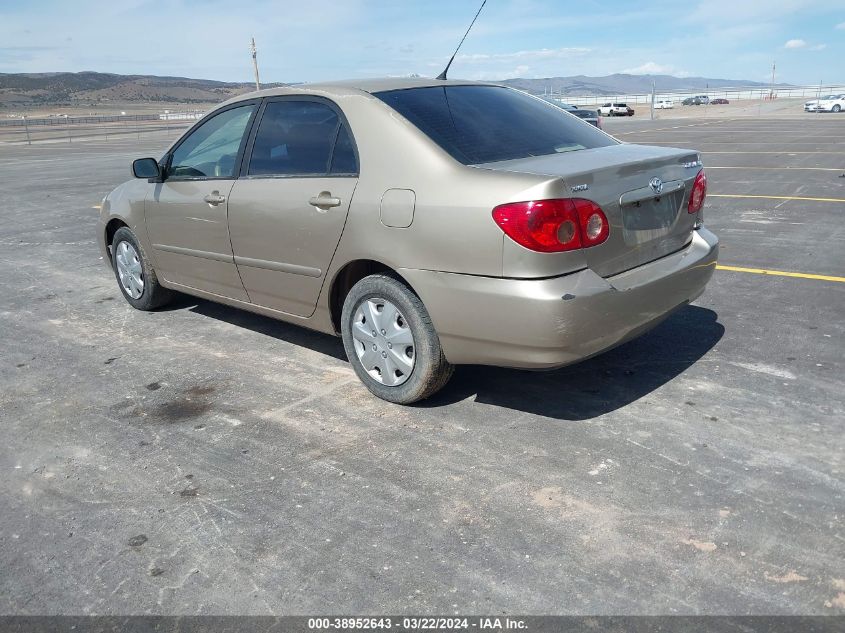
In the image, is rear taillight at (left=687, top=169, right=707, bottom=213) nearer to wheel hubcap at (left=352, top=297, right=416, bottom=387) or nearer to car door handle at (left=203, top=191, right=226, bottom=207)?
wheel hubcap at (left=352, top=297, right=416, bottom=387)

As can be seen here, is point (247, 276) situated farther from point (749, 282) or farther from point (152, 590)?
point (749, 282)

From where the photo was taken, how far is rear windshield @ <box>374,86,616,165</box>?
3688mm

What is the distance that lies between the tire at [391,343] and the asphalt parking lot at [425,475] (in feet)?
0.46

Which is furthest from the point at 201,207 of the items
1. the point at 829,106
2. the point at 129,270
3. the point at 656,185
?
the point at 829,106

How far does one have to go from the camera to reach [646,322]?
362cm

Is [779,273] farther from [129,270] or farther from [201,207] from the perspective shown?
[129,270]

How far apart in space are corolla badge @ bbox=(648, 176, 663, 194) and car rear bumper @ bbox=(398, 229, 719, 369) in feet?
1.19

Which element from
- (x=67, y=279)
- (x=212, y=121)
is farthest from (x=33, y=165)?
(x=212, y=121)

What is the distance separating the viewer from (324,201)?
12.9 feet

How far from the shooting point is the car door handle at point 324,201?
3879mm

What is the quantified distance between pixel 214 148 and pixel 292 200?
1.09 meters

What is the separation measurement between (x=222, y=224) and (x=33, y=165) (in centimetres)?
2033

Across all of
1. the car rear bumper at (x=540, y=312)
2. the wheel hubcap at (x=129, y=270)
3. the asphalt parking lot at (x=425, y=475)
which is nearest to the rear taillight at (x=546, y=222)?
the car rear bumper at (x=540, y=312)

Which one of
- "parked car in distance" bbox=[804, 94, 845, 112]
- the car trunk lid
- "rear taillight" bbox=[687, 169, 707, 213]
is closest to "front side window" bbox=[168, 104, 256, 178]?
the car trunk lid
